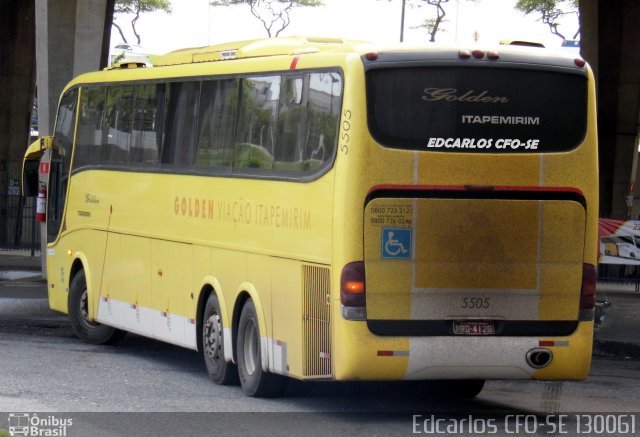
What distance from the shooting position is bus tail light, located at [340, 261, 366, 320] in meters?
10.5

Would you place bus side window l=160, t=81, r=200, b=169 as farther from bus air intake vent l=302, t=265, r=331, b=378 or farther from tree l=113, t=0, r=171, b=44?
tree l=113, t=0, r=171, b=44

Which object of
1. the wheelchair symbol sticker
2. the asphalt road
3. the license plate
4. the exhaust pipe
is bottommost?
the asphalt road

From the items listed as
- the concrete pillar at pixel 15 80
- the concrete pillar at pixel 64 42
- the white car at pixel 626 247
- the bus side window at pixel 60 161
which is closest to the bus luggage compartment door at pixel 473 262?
the bus side window at pixel 60 161

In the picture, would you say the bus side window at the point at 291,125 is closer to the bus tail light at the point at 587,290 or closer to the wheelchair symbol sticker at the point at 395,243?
the wheelchair symbol sticker at the point at 395,243

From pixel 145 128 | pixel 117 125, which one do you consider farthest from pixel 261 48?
pixel 117 125

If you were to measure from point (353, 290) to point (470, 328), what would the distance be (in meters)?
1.07

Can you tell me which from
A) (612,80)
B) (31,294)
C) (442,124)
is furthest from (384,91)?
(612,80)

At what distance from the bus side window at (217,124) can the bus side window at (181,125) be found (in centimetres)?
18

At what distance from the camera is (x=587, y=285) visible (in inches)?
439

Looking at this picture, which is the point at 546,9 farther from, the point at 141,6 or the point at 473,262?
the point at 473,262

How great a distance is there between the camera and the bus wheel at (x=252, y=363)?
1219 centimetres

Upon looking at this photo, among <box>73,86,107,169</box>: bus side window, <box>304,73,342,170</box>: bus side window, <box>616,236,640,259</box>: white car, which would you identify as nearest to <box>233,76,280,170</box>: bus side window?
<box>304,73,342,170</box>: bus side window

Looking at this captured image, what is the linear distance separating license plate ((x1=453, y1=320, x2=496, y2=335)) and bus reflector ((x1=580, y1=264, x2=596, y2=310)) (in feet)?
3.06

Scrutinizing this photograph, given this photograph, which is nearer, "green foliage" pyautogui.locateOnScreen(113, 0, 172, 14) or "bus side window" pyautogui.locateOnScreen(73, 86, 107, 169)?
"bus side window" pyautogui.locateOnScreen(73, 86, 107, 169)
